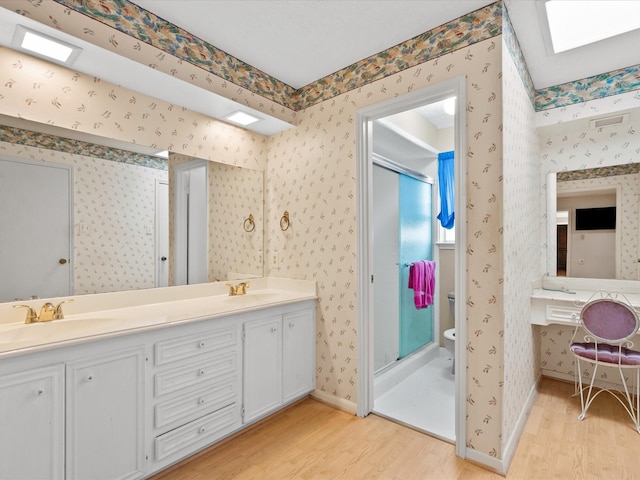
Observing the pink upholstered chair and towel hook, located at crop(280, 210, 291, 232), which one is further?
towel hook, located at crop(280, 210, 291, 232)

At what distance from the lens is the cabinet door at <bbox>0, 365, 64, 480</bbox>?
1.29m

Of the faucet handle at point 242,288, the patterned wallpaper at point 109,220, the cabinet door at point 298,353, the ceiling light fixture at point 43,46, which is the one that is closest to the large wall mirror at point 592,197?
the cabinet door at point 298,353

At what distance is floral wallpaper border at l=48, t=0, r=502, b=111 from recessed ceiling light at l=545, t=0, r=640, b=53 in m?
0.39

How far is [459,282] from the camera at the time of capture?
1964 mm

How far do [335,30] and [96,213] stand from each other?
1.83m

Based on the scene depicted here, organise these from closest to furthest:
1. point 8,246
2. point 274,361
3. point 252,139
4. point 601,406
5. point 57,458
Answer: point 57,458 → point 8,246 → point 274,361 → point 601,406 → point 252,139

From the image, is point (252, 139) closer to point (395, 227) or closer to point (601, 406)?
point (395, 227)

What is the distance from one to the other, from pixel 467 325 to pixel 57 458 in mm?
2072

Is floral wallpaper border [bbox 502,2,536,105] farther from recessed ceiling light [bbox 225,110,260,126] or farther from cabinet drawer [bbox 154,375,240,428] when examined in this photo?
cabinet drawer [bbox 154,375,240,428]

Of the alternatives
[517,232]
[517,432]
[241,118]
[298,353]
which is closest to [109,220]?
[241,118]

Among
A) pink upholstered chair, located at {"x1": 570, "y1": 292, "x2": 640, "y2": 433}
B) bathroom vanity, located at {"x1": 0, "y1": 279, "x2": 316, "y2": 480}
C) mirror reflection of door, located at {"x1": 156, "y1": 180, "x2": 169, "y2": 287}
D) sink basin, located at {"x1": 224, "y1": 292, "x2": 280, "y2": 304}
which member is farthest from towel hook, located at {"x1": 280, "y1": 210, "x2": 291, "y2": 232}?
pink upholstered chair, located at {"x1": 570, "y1": 292, "x2": 640, "y2": 433}

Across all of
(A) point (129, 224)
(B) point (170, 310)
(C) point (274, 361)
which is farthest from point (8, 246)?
(C) point (274, 361)

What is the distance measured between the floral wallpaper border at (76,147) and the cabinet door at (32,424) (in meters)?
1.20

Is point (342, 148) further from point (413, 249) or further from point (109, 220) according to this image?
point (109, 220)
